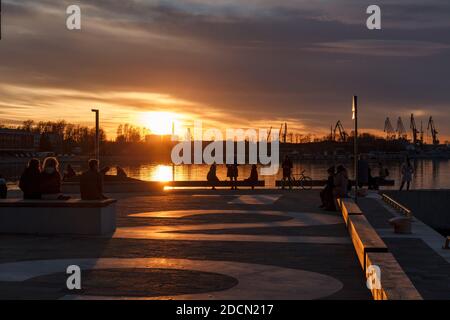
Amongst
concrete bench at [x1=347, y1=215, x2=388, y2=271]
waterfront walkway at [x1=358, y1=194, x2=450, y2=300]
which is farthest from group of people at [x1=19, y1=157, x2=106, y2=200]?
waterfront walkway at [x1=358, y1=194, x2=450, y2=300]

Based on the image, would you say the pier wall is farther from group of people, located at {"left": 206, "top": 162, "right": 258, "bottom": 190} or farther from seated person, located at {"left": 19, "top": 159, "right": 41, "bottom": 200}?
seated person, located at {"left": 19, "top": 159, "right": 41, "bottom": 200}

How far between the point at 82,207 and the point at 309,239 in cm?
506

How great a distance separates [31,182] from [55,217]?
116 centimetres

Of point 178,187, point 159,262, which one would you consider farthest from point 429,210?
point 159,262

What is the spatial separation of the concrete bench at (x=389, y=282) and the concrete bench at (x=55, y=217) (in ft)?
23.0

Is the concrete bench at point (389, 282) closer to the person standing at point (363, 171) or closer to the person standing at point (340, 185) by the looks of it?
the person standing at point (340, 185)

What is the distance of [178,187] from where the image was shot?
39219mm

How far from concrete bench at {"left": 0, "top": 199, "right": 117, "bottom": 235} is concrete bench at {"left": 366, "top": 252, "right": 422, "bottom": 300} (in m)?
7.01

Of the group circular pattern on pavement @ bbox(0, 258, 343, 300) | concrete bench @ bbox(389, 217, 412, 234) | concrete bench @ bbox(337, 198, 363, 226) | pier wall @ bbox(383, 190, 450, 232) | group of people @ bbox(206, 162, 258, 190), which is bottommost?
pier wall @ bbox(383, 190, 450, 232)

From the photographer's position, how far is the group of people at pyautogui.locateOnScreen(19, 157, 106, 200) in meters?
15.5

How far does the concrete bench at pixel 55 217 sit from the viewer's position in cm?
1500

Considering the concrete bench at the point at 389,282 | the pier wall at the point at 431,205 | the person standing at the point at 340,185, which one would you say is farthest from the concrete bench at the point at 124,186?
the concrete bench at the point at 389,282
